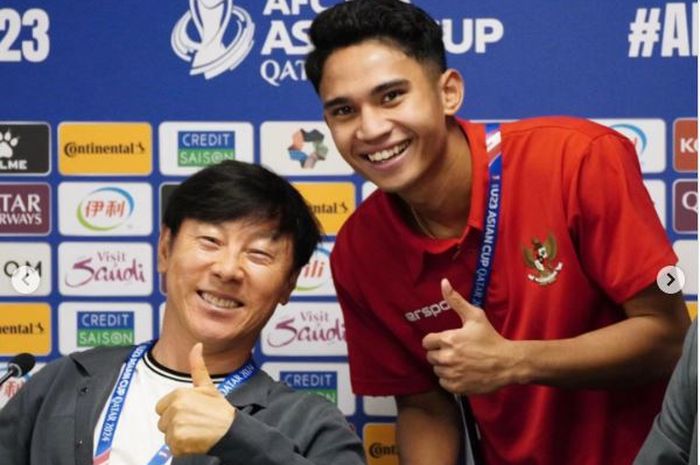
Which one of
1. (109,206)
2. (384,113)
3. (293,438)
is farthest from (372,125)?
(109,206)

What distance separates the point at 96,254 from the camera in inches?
90.4

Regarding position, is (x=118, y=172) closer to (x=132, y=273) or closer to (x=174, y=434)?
(x=132, y=273)

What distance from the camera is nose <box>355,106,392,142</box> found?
180cm

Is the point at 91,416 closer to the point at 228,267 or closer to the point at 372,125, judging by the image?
the point at 228,267

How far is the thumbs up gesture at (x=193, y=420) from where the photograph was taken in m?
1.49

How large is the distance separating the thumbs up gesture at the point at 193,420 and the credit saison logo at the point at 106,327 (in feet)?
2.61

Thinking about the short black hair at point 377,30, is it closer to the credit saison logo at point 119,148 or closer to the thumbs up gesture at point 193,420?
the credit saison logo at point 119,148

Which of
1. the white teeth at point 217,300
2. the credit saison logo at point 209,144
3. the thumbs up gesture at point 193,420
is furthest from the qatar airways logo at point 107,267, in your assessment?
the thumbs up gesture at point 193,420

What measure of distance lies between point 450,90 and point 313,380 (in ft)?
2.37

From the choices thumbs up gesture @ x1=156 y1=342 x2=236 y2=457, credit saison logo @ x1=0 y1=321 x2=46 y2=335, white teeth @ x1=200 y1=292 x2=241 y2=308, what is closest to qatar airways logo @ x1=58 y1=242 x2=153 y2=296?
credit saison logo @ x1=0 y1=321 x2=46 y2=335

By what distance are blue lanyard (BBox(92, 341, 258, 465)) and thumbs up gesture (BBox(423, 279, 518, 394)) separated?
315 mm

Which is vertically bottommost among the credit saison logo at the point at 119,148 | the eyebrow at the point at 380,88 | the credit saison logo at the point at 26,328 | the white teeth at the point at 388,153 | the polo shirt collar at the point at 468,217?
the credit saison logo at the point at 26,328

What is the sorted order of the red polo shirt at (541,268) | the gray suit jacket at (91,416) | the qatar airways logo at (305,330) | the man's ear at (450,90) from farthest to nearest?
1. the qatar airways logo at (305,330)
2. the man's ear at (450,90)
3. the red polo shirt at (541,268)
4. the gray suit jacket at (91,416)

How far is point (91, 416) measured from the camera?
1.76 metres
